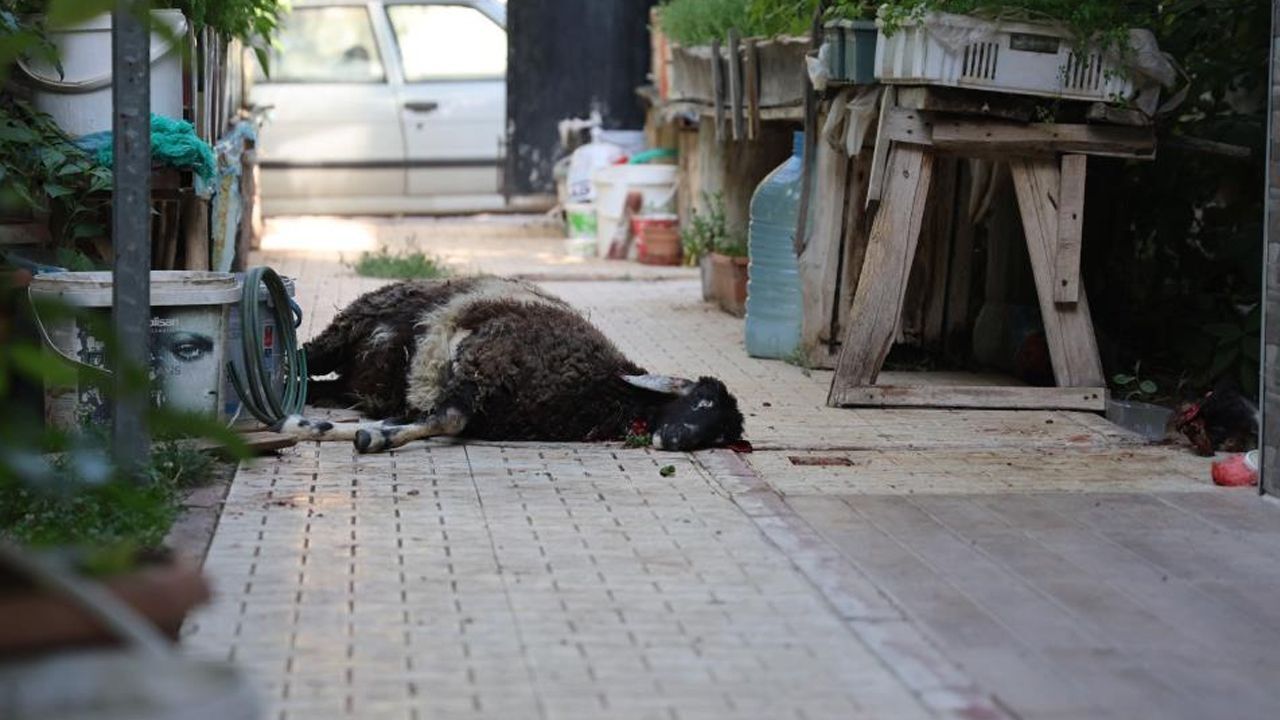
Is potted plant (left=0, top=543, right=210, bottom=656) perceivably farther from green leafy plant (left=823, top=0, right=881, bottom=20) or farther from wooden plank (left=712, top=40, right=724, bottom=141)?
wooden plank (left=712, top=40, right=724, bottom=141)

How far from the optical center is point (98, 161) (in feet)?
24.7

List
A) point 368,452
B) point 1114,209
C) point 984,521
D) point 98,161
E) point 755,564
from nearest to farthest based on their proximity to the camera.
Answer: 1. point 755,564
2. point 984,521
3. point 368,452
4. point 98,161
5. point 1114,209

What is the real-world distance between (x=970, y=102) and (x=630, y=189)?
6980 millimetres

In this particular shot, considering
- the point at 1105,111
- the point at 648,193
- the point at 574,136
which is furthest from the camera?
the point at 574,136

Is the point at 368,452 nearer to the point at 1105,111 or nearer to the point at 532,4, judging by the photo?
the point at 1105,111

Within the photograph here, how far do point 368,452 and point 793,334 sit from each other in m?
3.46

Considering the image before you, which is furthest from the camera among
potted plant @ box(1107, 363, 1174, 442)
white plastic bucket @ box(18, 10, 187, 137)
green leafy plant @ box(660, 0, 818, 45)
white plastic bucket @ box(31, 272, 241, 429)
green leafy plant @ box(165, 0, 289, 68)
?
green leafy plant @ box(660, 0, 818, 45)

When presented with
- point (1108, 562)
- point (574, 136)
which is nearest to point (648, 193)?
point (574, 136)

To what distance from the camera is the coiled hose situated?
22.8ft

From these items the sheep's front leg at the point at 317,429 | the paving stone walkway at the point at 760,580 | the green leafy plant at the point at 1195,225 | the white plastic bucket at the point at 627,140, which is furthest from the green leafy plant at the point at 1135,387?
the white plastic bucket at the point at 627,140

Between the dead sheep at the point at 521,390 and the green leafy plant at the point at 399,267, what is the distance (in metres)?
4.90

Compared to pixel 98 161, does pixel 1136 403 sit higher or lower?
lower

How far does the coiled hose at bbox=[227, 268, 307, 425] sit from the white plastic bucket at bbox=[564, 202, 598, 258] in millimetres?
7702

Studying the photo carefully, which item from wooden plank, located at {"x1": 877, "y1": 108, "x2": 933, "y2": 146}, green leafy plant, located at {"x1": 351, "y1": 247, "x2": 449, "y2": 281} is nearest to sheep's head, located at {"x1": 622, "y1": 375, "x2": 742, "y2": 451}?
wooden plank, located at {"x1": 877, "y1": 108, "x2": 933, "y2": 146}
